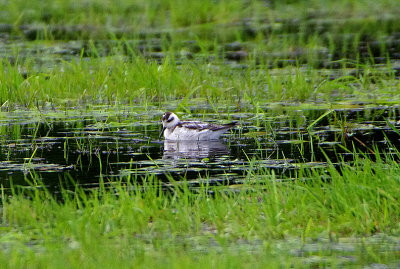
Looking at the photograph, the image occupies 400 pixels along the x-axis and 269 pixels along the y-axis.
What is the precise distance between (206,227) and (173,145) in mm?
4103

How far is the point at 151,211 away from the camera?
20.0 feet

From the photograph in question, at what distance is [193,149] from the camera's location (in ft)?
32.4

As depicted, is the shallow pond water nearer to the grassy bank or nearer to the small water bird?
the small water bird

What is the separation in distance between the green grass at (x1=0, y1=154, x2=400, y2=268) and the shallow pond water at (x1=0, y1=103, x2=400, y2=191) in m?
0.79

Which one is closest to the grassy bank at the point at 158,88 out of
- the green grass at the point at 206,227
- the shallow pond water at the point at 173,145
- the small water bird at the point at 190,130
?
the shallow pond water at the point at 173,145

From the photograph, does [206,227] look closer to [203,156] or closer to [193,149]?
[203,156]

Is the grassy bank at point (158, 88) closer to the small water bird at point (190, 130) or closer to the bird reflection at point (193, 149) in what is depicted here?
the small water bird at point (190, 130)

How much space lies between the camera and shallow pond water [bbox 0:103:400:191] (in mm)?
8031

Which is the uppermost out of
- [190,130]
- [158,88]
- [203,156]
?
[158,88]

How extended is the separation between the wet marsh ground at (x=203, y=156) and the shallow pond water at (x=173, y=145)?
31 mm

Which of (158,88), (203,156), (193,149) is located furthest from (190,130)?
(158,88)

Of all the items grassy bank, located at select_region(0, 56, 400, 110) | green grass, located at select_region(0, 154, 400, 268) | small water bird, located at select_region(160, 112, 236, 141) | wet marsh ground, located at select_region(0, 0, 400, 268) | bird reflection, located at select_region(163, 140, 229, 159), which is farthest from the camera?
grassy bank, located at select_region(0, 56, 400, 110)

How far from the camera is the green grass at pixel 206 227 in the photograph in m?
5.09

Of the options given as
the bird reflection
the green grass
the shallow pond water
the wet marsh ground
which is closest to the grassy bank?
the wet marsh ground
